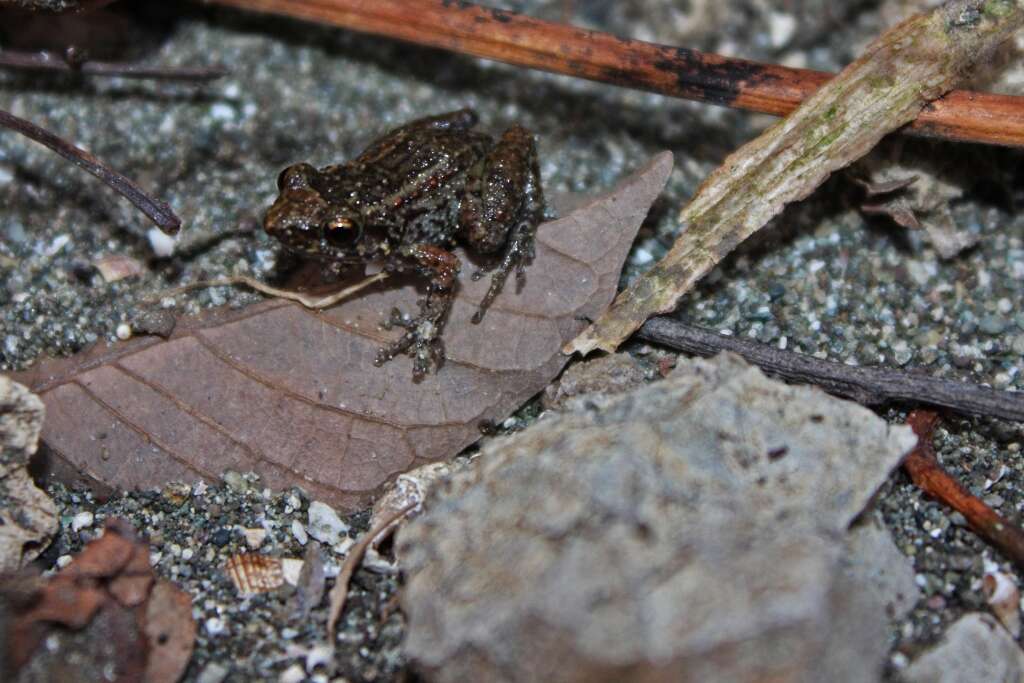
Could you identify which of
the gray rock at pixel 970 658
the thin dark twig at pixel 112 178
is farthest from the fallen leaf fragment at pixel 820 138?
the thin dark twig at pixel 112 178

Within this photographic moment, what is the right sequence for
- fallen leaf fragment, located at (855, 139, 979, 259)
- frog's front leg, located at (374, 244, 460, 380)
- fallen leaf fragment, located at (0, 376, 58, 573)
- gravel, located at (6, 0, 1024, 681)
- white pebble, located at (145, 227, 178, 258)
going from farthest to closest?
white pebble, located at (145, 227, 178, 258) < fallen leaf fragment, located at (855, 139, 979, 259) < frog's front leg, located at (374, 244, 460, 380) < gravel, located at (6, 0, 1024, 681) < fallen leaf fragment, located at (0, 376, 58, 573)

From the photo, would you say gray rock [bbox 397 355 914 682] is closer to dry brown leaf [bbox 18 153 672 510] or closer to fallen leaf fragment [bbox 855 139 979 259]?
dry brown leaf [bbox 18 153 672 510]

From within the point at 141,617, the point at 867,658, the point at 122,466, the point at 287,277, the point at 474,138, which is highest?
the point at 474,138

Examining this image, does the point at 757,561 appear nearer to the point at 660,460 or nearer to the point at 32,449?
the point at 660,460

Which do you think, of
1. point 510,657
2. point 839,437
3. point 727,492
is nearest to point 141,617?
point 510,657

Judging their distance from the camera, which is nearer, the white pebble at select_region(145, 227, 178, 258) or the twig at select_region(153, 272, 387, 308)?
the twig at select_region(153, 272, 387, 308)

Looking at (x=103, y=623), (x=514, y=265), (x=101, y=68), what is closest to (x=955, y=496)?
(x=514, y=265)

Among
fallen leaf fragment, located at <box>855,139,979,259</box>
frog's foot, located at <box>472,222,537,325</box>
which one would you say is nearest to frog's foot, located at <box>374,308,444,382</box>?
frog's foot, located at <box>472,222,537,325</box>

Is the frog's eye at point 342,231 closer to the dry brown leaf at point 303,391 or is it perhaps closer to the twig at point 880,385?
the dry brown leaf at point 303,391
